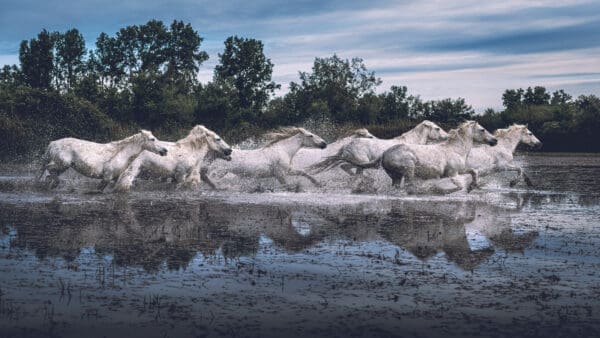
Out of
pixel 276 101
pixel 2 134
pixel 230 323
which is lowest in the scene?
pixel 230 323

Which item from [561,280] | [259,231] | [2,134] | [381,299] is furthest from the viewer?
[2,134]

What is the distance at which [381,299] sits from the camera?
20.1ft

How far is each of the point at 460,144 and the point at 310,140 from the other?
3.56 metres

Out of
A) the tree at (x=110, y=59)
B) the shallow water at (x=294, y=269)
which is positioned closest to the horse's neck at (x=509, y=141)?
the shallow water at (x=294, y=269)

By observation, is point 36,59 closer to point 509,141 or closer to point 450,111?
point 450,111

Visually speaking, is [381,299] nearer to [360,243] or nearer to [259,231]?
[360,243]

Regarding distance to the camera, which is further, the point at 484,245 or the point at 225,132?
the point at 225,132

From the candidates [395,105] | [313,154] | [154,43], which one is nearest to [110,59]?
[154,43]

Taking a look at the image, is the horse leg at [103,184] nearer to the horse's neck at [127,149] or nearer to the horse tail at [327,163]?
the horse's neck at [127,149]

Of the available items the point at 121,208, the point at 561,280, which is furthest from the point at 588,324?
the point at 121,208

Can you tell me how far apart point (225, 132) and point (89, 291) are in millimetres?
45811

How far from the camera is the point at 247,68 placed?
218ft

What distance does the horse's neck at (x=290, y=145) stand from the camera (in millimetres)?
17594

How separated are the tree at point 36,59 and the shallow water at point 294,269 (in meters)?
65.0
